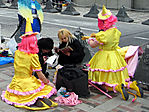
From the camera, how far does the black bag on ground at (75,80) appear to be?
4.84 metres

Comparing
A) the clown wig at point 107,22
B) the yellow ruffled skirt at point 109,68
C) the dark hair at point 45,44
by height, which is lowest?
the yellow ruffled skirt at point 109,68

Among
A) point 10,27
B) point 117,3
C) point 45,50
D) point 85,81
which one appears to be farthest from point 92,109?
point 117,3

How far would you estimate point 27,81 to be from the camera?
4508mm

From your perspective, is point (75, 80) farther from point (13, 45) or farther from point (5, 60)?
point (13, 45)

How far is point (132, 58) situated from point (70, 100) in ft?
6.03

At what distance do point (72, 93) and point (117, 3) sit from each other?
1969cm

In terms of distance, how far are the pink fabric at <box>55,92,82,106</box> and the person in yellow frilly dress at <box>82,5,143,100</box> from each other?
0.65 metres

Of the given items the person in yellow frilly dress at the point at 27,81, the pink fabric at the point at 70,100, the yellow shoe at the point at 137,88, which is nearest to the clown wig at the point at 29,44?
the person in yellow frilly dress at the point at 27,81

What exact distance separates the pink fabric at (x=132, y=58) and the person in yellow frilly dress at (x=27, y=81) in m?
2.03

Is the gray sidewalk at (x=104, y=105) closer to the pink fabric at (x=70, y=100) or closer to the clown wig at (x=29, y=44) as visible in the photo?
the pink fabric at (x=70, y=100)

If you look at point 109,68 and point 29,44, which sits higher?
point 29,44

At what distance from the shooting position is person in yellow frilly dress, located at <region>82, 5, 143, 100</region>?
497 centimetres

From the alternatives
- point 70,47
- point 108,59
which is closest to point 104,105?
point 108,59

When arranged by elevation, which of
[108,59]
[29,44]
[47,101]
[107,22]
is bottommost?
[47,101]
